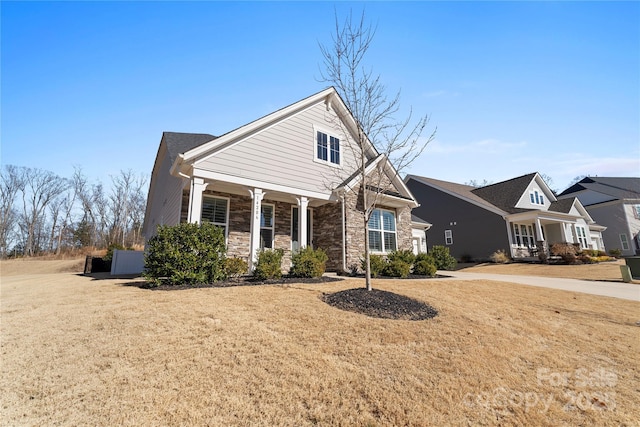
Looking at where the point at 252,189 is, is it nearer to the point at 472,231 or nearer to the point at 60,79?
the point at 60,79

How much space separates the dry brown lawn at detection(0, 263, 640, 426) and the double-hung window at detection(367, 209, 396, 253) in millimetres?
7459

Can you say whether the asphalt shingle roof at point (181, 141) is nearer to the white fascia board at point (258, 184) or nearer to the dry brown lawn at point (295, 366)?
the white fascia board at point (258, 184)

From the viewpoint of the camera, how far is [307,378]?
3047mm

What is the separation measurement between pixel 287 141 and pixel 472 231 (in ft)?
63.7

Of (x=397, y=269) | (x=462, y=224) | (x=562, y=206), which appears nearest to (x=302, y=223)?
(x=397, y=269)

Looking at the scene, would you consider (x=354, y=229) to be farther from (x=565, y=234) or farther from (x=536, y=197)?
(x=565, y=234)

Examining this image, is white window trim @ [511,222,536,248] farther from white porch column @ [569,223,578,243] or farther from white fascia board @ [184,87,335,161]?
white fascia board @ [184,87,335,161]

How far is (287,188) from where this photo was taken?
1089cm

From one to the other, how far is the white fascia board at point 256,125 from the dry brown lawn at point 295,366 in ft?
15.6

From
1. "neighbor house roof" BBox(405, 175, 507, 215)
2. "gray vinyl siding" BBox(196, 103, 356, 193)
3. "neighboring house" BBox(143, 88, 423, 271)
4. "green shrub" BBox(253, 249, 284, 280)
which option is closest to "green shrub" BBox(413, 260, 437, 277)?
"neighboring house" BBox(143, 88, 423, 271)

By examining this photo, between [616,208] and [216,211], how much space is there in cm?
3894

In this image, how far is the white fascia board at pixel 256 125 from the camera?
8.93 meters

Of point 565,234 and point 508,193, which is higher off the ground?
point 508,193

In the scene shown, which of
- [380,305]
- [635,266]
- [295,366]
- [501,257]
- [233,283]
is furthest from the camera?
[501,257]
